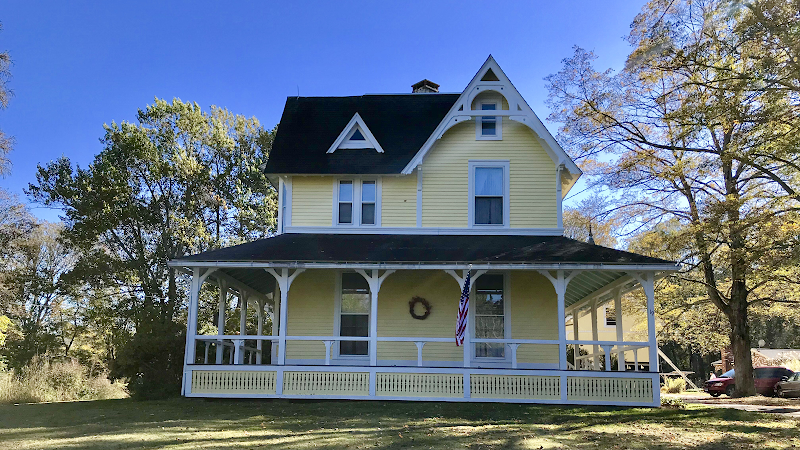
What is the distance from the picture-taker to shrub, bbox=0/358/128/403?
1833 cm

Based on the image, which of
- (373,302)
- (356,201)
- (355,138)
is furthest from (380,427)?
(355,138)

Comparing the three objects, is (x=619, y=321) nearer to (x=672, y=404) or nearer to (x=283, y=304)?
(x=672, y=404)

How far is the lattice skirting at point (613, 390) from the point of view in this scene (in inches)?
561

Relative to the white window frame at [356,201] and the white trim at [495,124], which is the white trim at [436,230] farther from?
the white trim at [495,124]

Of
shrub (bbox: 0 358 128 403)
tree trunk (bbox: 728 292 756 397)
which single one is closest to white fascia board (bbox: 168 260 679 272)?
shrub (bbox: 0 358 128 403)

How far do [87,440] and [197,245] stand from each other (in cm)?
2380

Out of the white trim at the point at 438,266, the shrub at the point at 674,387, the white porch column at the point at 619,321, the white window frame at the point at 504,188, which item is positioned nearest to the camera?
the white trim at the point at 438,266

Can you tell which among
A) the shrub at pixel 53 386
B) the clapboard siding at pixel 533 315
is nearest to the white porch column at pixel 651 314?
the clapboard siding at pixel 533 315

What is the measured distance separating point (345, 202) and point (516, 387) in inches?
269

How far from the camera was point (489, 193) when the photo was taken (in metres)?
17.3

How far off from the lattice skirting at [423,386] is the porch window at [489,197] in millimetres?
4560

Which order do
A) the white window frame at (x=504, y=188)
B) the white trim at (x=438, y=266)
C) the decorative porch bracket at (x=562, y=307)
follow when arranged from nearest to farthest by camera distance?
the white trim at (x=438, y=266) → the decorative porch bracket at (x=562, y=307) → the white window frame at (x=504, y=188)

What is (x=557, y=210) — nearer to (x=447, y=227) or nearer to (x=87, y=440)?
(x=447, y=227)

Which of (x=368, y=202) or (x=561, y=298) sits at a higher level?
(x=368, y=202)
